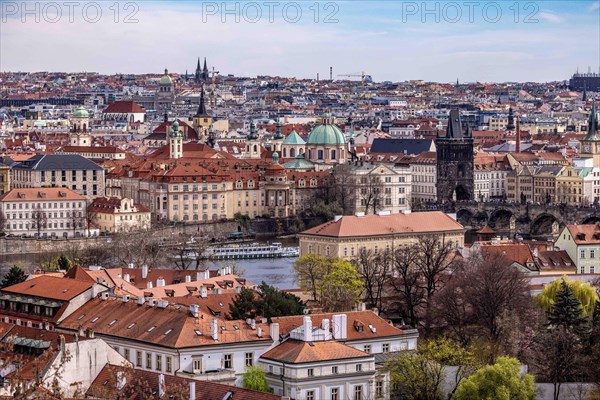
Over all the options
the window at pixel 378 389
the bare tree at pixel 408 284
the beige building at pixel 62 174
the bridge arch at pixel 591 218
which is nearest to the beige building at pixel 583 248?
the bare tree at pixel 408 284

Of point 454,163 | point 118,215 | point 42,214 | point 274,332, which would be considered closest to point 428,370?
point 274,332

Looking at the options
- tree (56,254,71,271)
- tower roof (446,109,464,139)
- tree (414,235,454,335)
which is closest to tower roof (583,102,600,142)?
tower roof (446,109,464,139)

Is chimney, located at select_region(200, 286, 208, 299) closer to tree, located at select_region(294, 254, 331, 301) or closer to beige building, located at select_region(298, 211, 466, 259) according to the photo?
tree, located at select_region(294, 254, 331, 301)

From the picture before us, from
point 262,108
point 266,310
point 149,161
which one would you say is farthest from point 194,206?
point 262,108

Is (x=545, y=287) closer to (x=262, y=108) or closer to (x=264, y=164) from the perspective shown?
(x=264, y=164)

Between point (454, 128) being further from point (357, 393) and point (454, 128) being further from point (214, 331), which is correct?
Result: point (357, 393)
